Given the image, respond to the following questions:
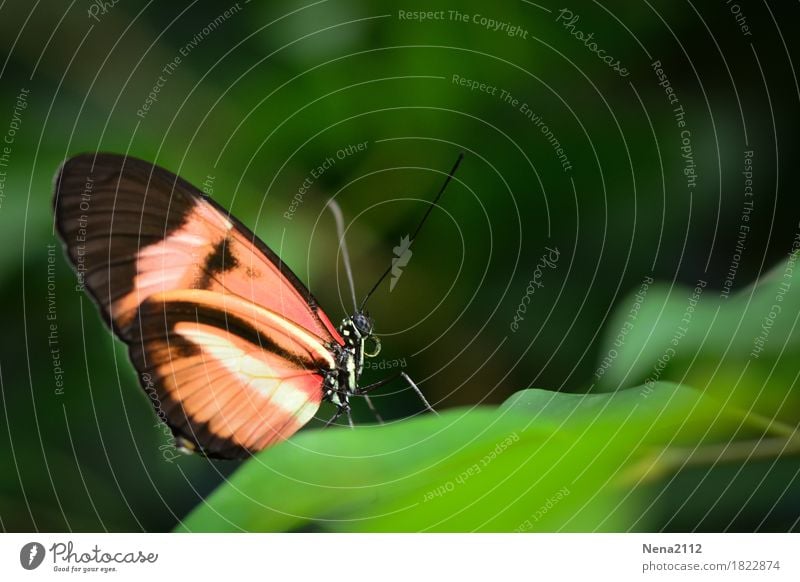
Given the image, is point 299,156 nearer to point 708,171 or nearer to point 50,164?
point 50,164

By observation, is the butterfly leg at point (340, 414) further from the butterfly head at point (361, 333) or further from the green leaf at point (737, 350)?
the green leaf at point (737, 350)

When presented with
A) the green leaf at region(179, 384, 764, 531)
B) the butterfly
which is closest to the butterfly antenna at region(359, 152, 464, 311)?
the butterfly

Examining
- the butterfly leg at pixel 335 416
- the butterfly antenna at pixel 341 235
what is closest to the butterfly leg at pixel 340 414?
the butterfly leg at pixel 335 416

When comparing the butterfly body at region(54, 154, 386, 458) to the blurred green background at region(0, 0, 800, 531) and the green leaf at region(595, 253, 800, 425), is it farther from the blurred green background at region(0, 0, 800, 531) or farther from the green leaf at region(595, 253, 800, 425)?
the green leaf at region(595, 253, 800, 425)

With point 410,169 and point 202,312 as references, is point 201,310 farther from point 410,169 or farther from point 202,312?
point 410,169

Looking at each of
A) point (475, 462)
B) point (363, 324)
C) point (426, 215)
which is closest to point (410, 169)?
point (426, 215)

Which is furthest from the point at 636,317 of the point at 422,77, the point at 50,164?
the point at 50,164
